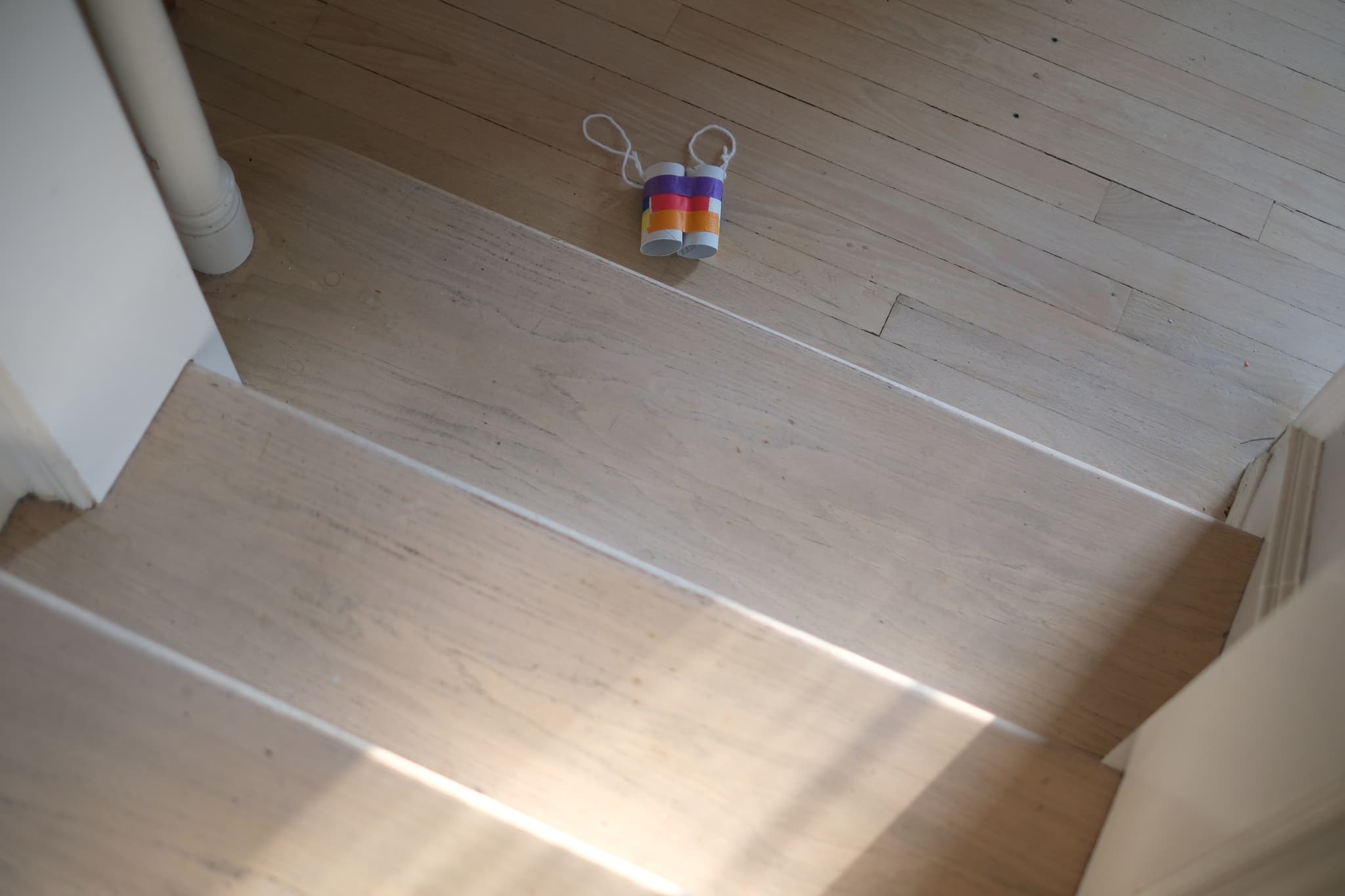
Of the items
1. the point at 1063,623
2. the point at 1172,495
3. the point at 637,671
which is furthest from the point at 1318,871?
the point at 1172,495

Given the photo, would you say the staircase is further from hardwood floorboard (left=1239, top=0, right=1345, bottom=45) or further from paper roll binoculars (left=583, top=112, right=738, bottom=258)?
hardwood floorboard (left=1239, top=0, right=1345, bottom=45)

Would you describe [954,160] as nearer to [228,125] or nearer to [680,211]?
[680,211]

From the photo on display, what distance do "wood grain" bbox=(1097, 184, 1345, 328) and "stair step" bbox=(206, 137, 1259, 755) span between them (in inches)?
Answer: 26.0

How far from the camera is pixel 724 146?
1.87 m

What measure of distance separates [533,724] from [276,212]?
88 cm

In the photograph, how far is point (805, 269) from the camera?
1794 mm

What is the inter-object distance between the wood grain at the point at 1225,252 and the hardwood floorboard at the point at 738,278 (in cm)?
31

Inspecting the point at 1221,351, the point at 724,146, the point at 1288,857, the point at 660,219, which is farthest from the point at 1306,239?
the point at 1288,857

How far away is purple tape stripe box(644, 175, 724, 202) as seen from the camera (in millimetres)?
1717

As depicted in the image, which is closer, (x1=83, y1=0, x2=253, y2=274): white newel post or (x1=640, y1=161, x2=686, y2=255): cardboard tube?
(x1=83, y1=0, x2=253, y2=274): white newel post

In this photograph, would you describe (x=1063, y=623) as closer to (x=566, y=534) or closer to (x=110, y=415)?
(x=566, y=534)

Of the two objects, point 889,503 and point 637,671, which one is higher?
point 889,503

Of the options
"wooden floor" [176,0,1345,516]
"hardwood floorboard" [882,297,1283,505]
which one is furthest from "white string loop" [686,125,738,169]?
"hardwood floorboard" [882,297,1283,505]

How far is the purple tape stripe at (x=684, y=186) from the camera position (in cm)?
172
